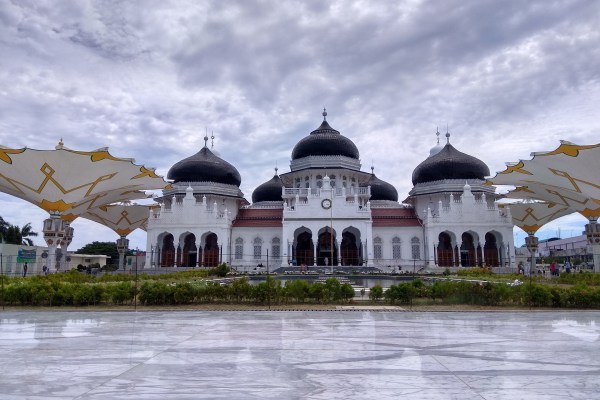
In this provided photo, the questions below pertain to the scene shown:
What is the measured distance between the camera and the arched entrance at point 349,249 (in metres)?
42.4

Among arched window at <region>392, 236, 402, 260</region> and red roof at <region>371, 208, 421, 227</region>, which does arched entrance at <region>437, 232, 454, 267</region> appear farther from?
arched window at <region>392, 236, 402, 260</region>

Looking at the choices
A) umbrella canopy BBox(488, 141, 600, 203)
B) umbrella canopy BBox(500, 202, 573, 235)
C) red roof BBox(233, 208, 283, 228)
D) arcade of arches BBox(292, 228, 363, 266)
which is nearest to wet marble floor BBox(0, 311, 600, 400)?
umbrella canopy BBox(488, 141, 600, 203)

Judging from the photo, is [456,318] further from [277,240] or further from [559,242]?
[559,242]

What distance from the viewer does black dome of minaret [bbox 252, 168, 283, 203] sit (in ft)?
167

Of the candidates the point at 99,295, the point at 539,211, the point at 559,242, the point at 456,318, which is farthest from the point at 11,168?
the point at 559,242

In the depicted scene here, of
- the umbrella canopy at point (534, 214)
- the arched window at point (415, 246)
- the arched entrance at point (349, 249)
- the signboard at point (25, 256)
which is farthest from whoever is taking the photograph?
the umbrella canopy at point (534, 214)

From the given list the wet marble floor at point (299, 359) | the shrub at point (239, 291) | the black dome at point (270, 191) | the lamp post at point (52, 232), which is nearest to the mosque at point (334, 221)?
the black dome at point (270, 191)

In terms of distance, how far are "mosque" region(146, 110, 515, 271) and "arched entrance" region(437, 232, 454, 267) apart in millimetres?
93

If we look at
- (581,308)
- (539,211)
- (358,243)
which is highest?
(539,211)

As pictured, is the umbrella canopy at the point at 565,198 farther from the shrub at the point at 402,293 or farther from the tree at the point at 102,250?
the tree at the point at 102,250

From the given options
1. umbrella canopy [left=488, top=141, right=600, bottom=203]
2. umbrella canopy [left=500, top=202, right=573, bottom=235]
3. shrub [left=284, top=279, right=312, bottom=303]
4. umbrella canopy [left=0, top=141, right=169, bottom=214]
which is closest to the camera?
shrub [left=284, top=279, right=312, bottom=303]

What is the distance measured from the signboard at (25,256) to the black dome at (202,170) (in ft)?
55.1

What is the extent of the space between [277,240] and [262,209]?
4879 millimetres

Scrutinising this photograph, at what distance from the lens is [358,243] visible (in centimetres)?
4256
